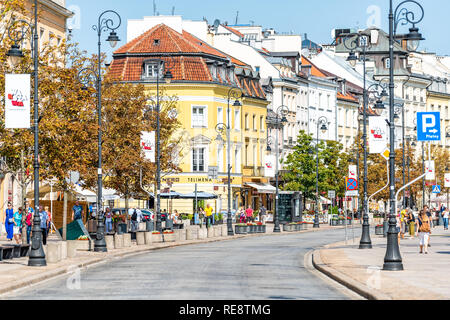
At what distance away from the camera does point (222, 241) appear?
5578cm

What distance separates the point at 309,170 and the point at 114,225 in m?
36.8

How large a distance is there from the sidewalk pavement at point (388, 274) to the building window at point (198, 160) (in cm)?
5163

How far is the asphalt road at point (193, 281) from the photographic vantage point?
21094 mm

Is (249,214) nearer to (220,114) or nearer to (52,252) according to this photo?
(220,114)

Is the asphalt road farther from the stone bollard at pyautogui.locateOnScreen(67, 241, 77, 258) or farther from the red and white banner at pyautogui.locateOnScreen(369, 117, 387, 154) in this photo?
the red and white banner at pyautogui.locateOnScreen(369, 117, 387, 154)

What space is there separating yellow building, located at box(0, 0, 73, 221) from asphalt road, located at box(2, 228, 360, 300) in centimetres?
2464

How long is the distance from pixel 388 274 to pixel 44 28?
45609 millimetres

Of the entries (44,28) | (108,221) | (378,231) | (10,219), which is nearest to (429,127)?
(10,219)

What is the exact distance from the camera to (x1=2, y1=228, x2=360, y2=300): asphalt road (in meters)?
21.1

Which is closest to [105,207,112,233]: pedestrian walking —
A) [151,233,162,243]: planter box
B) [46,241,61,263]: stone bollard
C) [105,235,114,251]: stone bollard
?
[151,233,162,243]: planter box

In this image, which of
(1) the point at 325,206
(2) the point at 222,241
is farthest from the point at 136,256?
(1) the point at 325,206

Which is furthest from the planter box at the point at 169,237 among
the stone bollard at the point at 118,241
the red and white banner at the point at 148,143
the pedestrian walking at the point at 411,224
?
the pedestrian walking at the point at 411,224

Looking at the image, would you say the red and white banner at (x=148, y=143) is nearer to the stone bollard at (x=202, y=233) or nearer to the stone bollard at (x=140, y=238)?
the stone bollard at (x=202, y=233)
